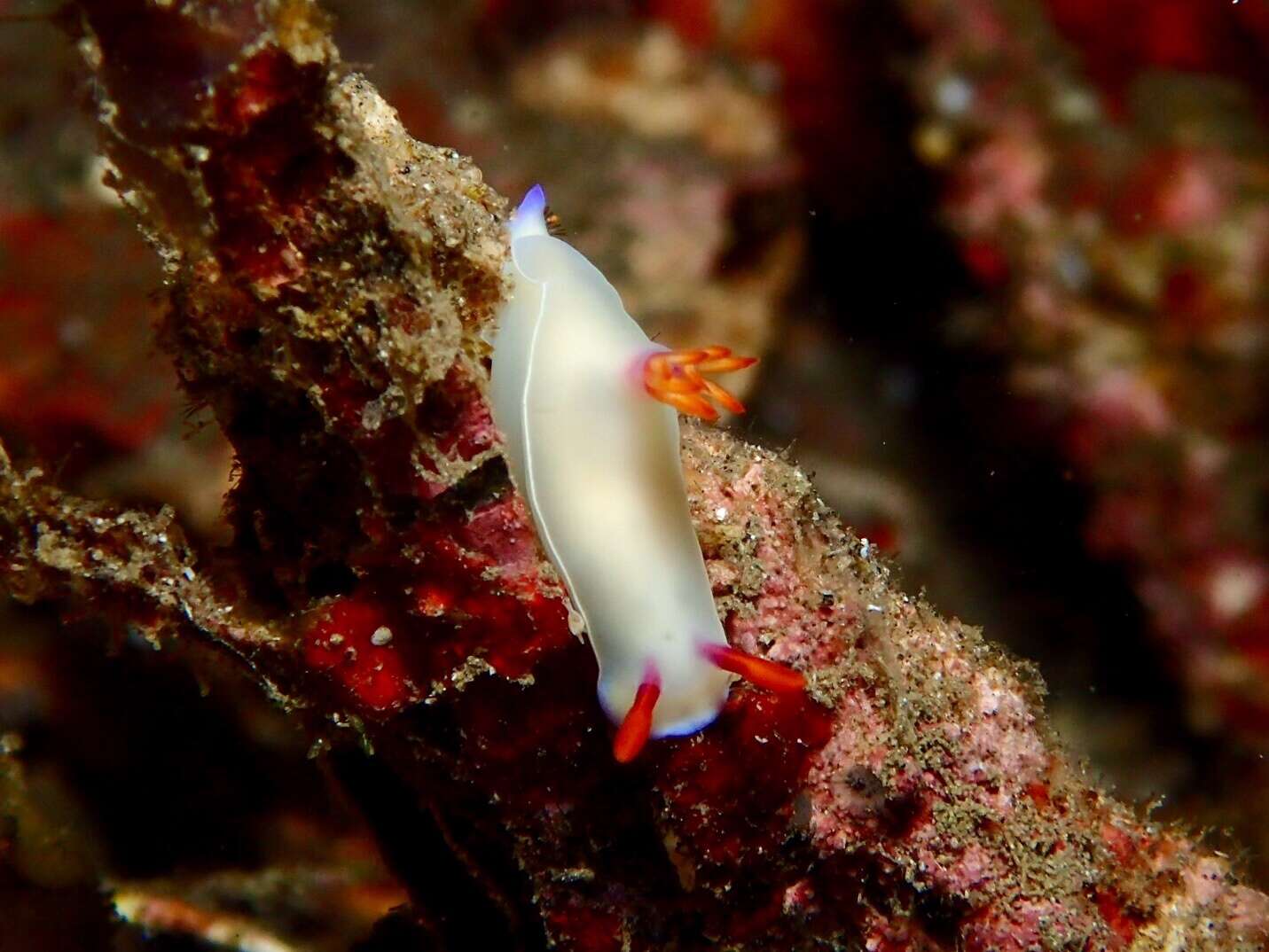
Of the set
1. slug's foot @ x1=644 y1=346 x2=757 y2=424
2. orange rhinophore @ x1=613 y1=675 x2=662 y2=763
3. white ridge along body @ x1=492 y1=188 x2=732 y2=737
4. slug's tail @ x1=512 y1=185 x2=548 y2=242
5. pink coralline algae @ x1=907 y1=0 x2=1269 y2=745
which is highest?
slug's tail @ x1=512 y1=185 x2=548 y2=242

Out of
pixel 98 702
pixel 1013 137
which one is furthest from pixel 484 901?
pixel 1013 137

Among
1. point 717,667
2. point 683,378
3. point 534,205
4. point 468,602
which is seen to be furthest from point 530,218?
point 717,667

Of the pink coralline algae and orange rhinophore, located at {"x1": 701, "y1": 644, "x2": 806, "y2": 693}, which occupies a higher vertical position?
orange rhinophore, located at {"x1": 701, "y1": 644, "x2": 806, "y2": 693}

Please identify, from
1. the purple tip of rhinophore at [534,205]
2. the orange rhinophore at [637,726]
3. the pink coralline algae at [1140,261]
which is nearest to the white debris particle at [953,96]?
the pink coralline algae at [1140,261]

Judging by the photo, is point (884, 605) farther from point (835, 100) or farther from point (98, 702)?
point (835, 100)

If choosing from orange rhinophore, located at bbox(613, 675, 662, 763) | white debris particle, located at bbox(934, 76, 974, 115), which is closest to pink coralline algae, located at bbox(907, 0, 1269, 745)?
white debris particle, located at bbox(934, 76, 974, 115)

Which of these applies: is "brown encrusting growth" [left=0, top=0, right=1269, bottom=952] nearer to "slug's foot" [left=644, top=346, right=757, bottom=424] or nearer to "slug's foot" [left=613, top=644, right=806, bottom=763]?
"slug's foot" [left=613, top=644, right=806, bottom=763]
